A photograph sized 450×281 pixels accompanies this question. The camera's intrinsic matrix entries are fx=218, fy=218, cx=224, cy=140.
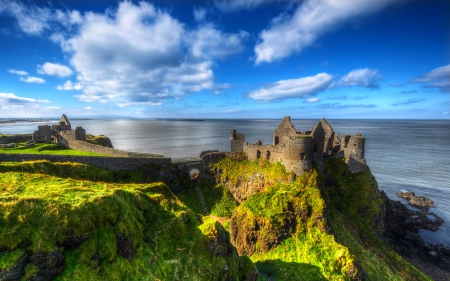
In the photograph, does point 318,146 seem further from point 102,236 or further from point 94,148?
point 94,148

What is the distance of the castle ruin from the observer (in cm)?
2706

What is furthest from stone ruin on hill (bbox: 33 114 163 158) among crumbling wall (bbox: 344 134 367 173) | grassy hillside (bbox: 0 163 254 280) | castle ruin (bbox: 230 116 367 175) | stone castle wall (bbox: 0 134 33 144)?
crumbling wall (bbox: 344 134 367 173)

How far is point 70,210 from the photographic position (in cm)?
1085

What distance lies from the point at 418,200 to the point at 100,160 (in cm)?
6019

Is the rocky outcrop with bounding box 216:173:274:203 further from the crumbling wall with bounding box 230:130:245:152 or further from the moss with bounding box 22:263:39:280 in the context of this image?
the moss with bounding box 22:263:39:280

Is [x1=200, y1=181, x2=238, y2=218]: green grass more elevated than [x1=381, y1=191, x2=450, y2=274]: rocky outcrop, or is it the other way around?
[x1=200, y1=181, x2=238, y2=218]: green grass

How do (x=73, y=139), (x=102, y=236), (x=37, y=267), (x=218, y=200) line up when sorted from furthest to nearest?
(x=73, y=139) → (x=218, y=200) → (x=102, y=236) → (x=37, y=267)

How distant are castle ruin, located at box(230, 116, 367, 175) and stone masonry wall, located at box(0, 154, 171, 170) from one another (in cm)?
1463

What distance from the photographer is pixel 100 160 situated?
2889 centimetres

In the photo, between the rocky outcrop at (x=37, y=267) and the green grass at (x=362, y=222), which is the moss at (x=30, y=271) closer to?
the rocky outcrop at (x=37, y=267)

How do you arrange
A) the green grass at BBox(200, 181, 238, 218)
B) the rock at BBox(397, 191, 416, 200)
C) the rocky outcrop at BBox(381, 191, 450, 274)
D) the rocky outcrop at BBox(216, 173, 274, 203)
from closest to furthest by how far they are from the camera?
the rocky outcrop at BBox(381, 191, 450, 274), the rocky outcrop at BBox(216, 173, 274, 203), the green grass at BBox(200, 181, 238, 218), the rock at BBox(397, 191, 416, 200)

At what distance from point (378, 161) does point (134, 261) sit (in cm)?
8184

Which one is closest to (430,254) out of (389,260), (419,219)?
(419,219)

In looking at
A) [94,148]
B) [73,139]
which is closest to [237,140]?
[94,148]
